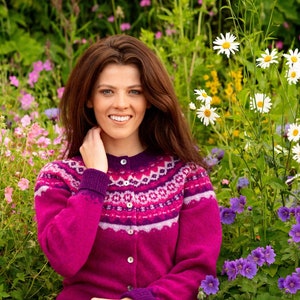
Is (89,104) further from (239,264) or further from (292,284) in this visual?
(292,284)

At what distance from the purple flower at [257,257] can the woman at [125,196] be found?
0.34 feet

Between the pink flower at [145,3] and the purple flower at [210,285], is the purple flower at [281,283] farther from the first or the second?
the pink flower at [145,3]

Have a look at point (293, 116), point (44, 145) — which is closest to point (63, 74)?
point (44, 145)

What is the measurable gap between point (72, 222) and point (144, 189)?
0.26 m

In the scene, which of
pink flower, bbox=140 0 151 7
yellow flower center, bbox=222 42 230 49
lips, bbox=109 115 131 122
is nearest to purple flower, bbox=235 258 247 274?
lips, bbox=109 115 131 122

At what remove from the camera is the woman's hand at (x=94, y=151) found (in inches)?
87.7

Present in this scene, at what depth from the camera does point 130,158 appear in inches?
91.4

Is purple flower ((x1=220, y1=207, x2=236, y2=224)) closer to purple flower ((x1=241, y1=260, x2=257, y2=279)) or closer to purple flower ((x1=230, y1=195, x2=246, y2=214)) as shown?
purple flower ((x1=230, y1=195, x2=246, y2=214))

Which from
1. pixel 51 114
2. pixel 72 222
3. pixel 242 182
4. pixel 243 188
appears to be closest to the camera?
pixel 72 222

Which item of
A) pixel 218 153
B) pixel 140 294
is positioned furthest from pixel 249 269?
pixel 218 153

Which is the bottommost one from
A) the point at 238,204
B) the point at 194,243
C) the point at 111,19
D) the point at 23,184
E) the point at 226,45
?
the point at 194,243

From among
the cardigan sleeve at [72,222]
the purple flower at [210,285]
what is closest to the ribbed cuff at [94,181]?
the cardigan sleeve at [72,222]

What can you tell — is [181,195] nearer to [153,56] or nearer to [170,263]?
[170,263]

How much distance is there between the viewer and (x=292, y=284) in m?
2.21
